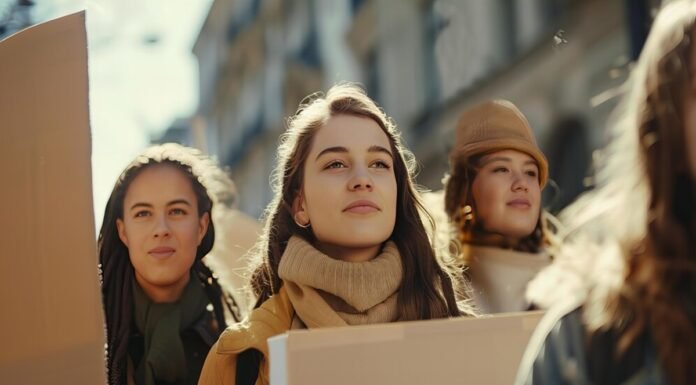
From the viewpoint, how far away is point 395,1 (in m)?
14.5

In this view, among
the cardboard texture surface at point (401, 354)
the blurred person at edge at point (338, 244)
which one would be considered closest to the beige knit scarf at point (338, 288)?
the blurred person at edge at point (338, 244)

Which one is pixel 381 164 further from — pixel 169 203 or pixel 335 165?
pixel 169 203

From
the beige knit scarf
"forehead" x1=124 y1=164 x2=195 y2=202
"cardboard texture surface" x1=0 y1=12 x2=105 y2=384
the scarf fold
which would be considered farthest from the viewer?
"forehead" x1=124 y1=164 x2=195 y2=202

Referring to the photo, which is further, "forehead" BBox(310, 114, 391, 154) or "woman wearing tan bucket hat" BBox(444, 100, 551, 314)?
"woman wearing tan bucket hat" BBox(444, 100, 551, 314)

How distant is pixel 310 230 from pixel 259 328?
271 mm

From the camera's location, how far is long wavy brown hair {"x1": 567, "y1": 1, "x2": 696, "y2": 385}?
1104mm

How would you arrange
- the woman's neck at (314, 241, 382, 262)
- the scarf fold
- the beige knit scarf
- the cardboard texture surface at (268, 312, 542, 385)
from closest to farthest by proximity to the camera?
the cardboard texture surface at (268, 312, 542, 385) → the beige knit scarf → the woman's neck at (314, 241, 382, 262) → the scarf fold

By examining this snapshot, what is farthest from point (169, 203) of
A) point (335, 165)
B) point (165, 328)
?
point (335, 165)

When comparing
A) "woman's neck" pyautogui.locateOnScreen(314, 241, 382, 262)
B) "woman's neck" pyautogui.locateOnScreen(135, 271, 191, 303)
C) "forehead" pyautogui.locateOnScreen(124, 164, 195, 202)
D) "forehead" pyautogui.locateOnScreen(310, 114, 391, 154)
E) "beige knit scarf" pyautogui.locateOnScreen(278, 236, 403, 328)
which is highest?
"forehead" pyautogui.locateOnScreen(124, 164, 195, 202)

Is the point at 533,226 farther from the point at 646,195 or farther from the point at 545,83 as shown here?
the point at 545,83

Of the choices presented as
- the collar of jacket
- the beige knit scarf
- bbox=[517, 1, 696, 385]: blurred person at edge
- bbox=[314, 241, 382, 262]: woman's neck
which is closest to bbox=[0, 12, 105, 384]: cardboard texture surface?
the collar of jacket

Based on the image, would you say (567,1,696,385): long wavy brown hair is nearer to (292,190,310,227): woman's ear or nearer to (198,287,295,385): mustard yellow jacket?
(198,287,295,385): mustard yellow jacket

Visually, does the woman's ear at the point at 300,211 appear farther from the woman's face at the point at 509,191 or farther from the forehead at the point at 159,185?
the woman's face at the point at 509,191

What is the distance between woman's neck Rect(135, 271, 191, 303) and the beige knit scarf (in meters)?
0.55
